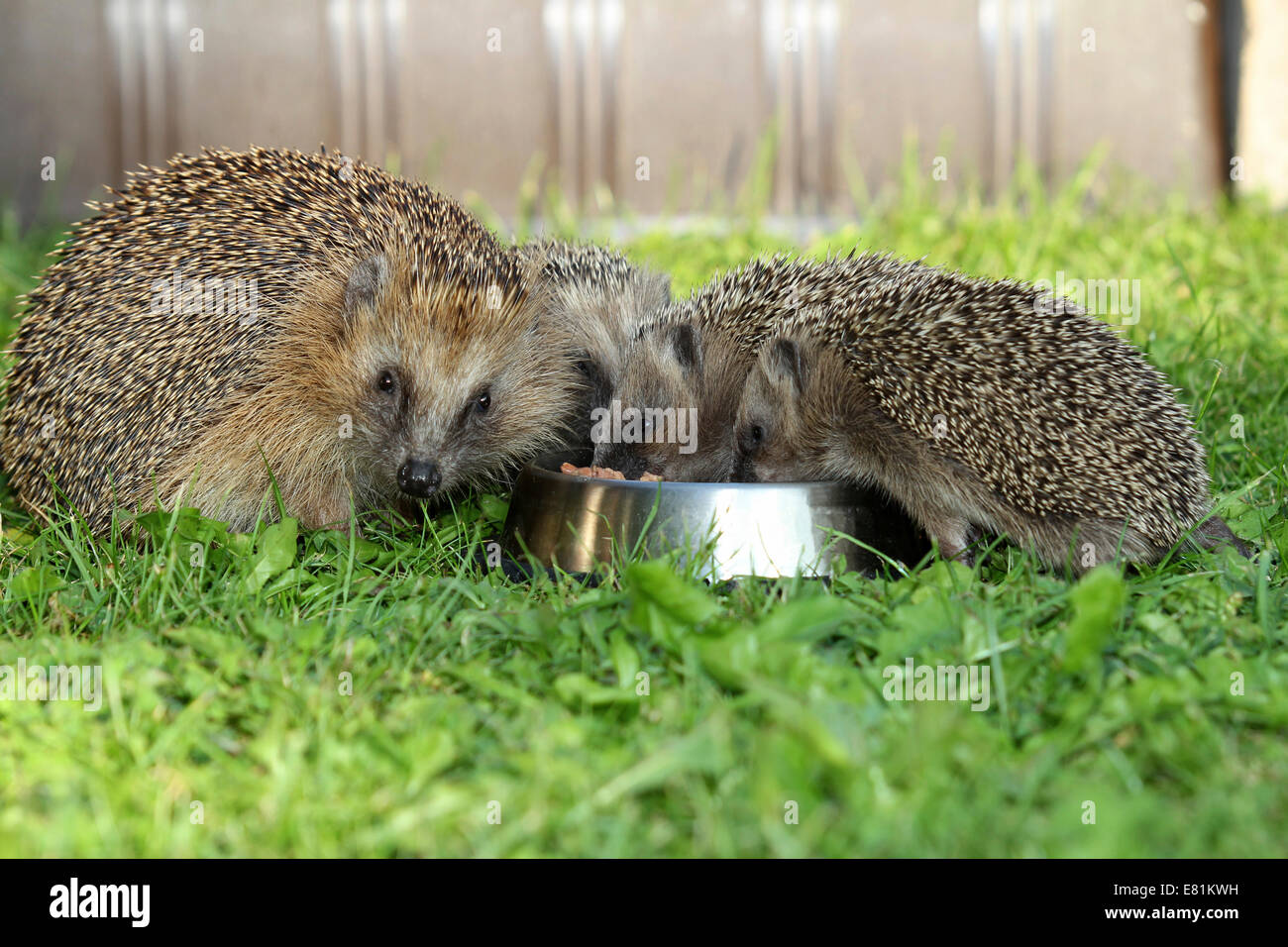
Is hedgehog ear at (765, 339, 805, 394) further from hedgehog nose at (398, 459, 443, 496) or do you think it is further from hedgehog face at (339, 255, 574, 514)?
hedgehog nose at (398, 459, 443, 496)

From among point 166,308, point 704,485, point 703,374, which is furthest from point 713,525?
point 166,308

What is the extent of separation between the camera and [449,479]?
12.8 ft

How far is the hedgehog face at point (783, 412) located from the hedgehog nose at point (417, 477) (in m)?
0.99

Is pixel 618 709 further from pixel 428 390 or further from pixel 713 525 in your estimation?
pixel 428 390

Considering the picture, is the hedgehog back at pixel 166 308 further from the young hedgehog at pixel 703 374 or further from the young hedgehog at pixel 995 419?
the young hedgehog at pixel 995 419

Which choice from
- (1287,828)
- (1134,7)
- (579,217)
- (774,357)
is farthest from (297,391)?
(1134,7)

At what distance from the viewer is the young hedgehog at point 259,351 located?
380 centimetres

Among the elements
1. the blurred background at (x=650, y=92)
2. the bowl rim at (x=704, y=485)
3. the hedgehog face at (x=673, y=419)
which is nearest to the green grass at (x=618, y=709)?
the bowl rim at (x=704, y=485)

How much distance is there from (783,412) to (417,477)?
3.75 ft

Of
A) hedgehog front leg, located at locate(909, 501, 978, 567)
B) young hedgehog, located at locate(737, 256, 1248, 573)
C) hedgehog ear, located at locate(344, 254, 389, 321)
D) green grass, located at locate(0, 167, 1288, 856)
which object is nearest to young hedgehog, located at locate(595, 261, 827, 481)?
young hedgehog, located at locate(737, 256, 1248, 573)

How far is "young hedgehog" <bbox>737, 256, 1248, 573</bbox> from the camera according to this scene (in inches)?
125

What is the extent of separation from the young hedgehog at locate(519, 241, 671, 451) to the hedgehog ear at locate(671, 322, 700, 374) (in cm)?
28

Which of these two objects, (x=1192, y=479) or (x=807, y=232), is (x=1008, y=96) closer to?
(x=807, y=232)
